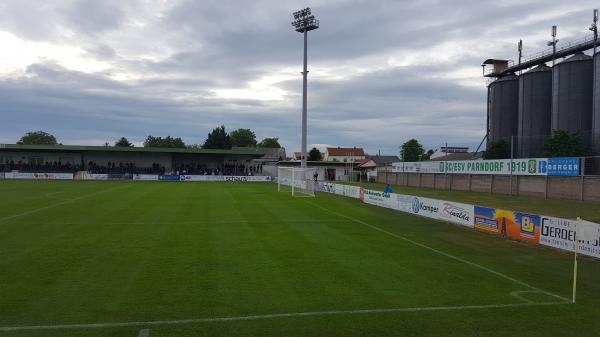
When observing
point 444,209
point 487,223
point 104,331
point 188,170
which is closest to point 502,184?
point 444,209

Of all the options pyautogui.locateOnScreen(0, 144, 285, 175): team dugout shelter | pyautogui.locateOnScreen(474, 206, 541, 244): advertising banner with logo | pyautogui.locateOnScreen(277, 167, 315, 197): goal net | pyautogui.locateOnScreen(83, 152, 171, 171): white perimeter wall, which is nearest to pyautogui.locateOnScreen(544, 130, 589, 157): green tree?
pyautogui.locateOnScreen(277, 167, 315, 197): goal net

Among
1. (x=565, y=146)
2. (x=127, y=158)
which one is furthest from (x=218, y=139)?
(x=565, y=146)

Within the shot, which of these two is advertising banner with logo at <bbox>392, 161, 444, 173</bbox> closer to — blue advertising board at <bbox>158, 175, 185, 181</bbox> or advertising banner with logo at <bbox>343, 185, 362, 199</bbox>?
advertising banner with logo at <bbox>343, 185, 362, 199</bbox>

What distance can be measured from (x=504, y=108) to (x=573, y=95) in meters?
15.8

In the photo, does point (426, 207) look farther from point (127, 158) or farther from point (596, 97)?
point (127, 158)

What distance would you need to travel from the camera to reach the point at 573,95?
55.2 metres

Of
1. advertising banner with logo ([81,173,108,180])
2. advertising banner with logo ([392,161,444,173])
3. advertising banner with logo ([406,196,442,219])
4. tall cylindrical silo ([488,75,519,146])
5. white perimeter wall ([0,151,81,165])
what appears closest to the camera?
advertising banner with logo ([406,196,442,219])

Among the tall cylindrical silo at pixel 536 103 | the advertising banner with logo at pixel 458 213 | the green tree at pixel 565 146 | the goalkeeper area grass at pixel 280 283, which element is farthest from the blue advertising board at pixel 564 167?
the tall cylindrical silo at pixel 536 103

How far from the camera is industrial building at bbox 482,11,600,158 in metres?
50.7

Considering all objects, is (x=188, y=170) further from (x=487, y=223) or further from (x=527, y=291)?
(x=527, y=291)

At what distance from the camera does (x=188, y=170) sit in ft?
330

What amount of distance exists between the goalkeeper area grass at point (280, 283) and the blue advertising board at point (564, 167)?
65.4ft

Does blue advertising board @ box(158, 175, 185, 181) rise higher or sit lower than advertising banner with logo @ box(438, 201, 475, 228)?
lower

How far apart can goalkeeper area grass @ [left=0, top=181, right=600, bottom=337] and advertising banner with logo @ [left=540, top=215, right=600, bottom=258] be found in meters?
0.43
